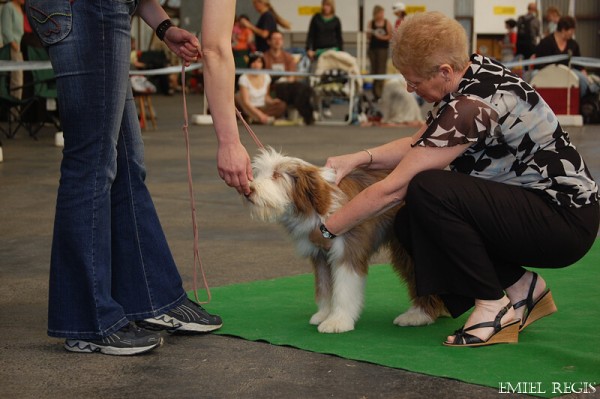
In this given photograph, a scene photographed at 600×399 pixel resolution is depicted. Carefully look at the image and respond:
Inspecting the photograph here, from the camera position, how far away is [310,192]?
147 inches

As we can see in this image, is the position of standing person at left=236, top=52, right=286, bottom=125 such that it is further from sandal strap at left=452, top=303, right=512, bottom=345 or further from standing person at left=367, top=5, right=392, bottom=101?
sandal strap at left=452, top=303, right=512, bottom=345

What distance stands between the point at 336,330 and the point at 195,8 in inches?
932

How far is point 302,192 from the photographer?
3734mm

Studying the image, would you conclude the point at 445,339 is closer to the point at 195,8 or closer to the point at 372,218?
the point at 372,218

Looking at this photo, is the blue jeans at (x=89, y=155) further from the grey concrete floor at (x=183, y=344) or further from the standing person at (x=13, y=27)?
the standing person at (x=13, y=27)

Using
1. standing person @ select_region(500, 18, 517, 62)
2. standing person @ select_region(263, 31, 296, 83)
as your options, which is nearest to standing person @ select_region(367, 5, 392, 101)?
standing person @ select_region(263, 31, 296, 83)

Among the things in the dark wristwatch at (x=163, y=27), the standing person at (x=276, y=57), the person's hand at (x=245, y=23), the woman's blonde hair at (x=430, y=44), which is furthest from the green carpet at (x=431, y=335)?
the person's hand at (x=245, y=23)

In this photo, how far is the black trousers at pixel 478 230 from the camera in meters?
3.50

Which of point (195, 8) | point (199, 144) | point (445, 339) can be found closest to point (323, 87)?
point (199, 144)

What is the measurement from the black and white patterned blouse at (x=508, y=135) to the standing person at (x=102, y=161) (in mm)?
714

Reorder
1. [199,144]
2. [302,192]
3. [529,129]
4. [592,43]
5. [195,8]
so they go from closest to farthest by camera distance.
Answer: [529,129], [302,192], [199,144], [195,8], [592,43]

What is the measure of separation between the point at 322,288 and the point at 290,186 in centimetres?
46

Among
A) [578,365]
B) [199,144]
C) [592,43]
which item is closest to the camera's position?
[578,365]

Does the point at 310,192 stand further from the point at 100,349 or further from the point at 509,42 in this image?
the point at 509,42
